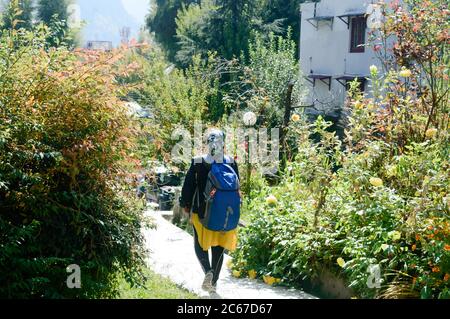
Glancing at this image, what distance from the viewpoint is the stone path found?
219 inches

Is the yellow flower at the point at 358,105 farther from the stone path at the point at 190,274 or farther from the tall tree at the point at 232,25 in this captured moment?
the tall tree at the point at 232,25

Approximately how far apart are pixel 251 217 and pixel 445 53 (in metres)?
2.90

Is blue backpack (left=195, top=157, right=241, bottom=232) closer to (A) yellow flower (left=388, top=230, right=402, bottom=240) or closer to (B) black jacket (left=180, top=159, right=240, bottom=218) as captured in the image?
(B) black jacket (left=180, top=159, right=240, bottom=218)

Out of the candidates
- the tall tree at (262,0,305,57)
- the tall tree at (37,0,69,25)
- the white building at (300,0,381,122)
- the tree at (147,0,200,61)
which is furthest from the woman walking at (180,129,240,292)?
the tall tree at (37,0,69,25)

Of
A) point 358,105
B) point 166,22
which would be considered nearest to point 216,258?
point 358,105

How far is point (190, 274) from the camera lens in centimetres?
618

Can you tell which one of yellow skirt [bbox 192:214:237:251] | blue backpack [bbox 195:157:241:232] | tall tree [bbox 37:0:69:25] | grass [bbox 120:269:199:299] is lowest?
grass [bbox 120:269:199:299]

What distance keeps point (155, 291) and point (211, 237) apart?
755mm

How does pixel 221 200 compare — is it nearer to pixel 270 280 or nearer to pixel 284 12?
pixel 270 280

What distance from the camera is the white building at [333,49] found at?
774 inches

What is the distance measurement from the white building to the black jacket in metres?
13.1

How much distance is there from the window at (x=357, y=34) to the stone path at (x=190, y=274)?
1351 centimetres

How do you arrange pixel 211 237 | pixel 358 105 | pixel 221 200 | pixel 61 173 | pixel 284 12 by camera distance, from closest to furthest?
pixel 61 173, pixel 221 200, pixel 211 237, pixel 358 105, pixel 284 12

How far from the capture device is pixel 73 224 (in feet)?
14.2
